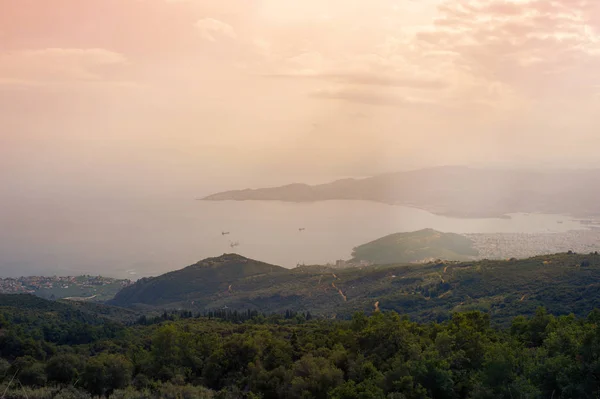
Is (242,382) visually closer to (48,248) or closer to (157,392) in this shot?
(157,392)

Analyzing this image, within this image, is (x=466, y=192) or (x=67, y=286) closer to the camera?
(x=67, y=286)

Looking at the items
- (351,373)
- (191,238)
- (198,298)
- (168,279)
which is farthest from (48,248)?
(351,373)

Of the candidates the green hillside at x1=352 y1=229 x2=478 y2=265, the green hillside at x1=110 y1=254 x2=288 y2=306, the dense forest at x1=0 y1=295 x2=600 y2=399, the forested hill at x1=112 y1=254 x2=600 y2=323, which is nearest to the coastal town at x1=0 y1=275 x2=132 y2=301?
the green hillside at x1=110 y1=254 x2=288 y2=306

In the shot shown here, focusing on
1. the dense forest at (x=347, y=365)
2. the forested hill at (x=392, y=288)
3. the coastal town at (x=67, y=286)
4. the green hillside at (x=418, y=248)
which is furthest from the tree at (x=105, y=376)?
the green hillside at (x=418, y=248)

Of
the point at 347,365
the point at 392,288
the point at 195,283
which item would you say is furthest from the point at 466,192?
the point at 347,365

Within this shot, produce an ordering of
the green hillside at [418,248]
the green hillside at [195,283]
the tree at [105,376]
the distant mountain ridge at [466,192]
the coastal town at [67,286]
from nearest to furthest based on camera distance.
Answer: the tree at [105,376] < the green hillside at [195,283] < the coastal town at [67,286] < the green hillside at [418,248] < the distant mountain ridge at [466,192]

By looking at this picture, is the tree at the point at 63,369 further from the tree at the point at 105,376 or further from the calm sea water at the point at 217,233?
the calm sea water at the point at 217,233

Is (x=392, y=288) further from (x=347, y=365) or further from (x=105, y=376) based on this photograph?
(x=105, y=376)
